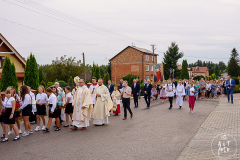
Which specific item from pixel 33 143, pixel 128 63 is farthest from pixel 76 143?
pixel 128 63

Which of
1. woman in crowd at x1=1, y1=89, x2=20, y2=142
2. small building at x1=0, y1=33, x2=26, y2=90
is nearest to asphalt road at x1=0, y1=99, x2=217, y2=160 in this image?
woman in crowd at x1=1, y1=89, x2=20, y2=142

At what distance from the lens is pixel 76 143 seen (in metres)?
7.61

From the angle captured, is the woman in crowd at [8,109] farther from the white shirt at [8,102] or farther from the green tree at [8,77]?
the green tree at [8,77]

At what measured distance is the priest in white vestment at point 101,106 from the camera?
35.0 feet

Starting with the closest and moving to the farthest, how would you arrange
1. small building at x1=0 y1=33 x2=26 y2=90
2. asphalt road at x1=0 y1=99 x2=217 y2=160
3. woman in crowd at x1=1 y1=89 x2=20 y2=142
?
1. asphalt road at x1=0 y1=99 x2=217 y2=160
2. woman in crowd at x1=1 y1=89 x2=20 y2=142
3. small building at x1=0 y1=33 x2=26 y2=90

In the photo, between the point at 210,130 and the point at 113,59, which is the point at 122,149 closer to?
the point at 210,130

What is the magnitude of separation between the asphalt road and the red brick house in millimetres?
48385

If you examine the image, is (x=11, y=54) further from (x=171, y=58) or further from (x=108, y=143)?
(x=171, y=58)

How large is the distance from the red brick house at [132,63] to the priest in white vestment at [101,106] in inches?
1859

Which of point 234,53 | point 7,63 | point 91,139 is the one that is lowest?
point 91,139

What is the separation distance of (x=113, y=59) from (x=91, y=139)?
181ft
